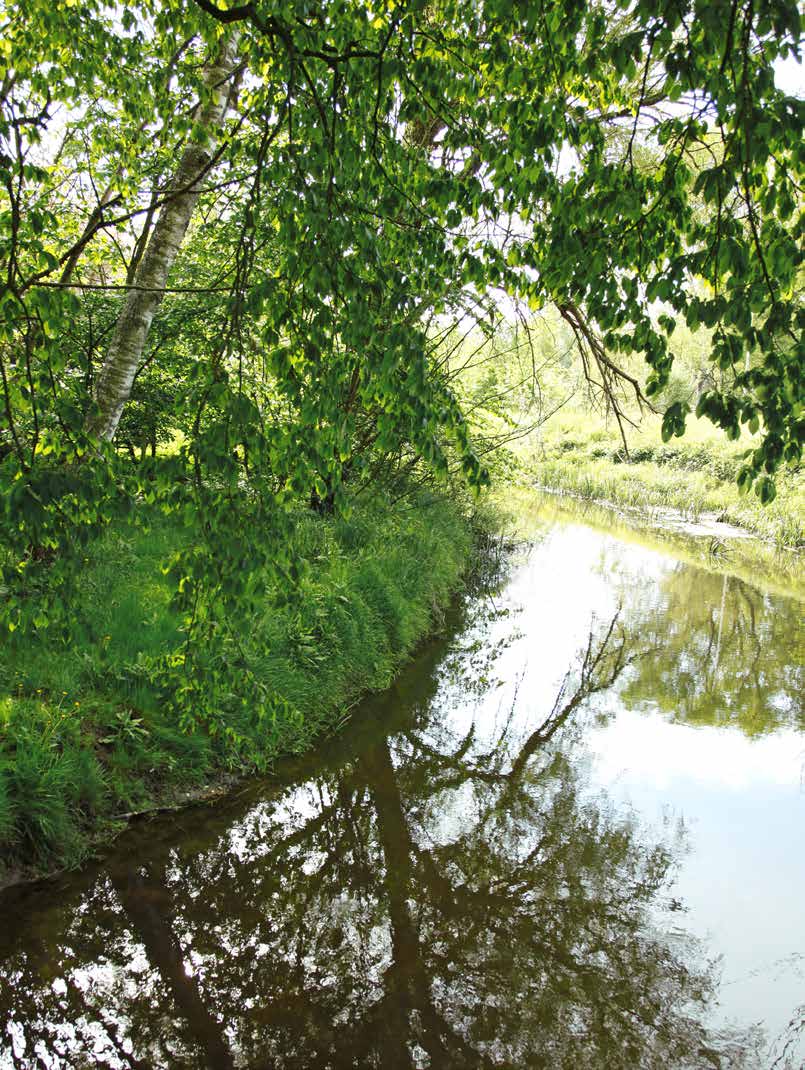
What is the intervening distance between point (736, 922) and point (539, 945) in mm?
1541

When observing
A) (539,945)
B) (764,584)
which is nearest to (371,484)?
(539,945)

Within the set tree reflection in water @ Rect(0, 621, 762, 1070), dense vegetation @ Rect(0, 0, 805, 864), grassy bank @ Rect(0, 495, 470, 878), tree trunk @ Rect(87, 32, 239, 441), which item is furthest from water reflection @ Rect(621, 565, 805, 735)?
tree trunk @ Rect(87, 32, 239, 441)

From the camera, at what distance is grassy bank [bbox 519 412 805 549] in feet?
67.9

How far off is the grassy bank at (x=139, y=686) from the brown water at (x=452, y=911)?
0.95 ft

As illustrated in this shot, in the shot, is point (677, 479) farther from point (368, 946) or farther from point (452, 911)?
point (368, 946)

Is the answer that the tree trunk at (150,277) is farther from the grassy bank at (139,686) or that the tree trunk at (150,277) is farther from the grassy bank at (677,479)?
the grassy bank at (677,479)

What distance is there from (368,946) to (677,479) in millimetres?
26684

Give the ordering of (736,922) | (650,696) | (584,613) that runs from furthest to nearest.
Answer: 1. (584,613)
2. (650,696)
3. (736,922)

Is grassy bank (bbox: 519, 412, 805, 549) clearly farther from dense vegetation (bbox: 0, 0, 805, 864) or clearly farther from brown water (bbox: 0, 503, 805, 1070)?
dense vegetation (bbox: 0, 0, 805, 864)

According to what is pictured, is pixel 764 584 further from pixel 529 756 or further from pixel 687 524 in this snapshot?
pixel 529 756

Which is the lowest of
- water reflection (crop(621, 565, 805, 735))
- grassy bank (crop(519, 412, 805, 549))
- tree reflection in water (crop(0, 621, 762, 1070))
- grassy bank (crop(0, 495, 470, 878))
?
tree reflection in water (crop(0, 621, 762, 1070))

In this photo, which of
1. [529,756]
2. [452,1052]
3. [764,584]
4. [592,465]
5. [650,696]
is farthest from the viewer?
[592,465]

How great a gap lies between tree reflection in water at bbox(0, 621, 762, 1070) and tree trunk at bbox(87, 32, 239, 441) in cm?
296

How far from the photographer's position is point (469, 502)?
48.5 ft
